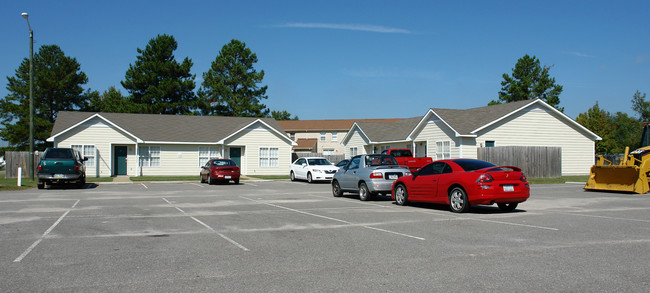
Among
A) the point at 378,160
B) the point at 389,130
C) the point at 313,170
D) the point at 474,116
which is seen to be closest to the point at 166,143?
the point at 313,170

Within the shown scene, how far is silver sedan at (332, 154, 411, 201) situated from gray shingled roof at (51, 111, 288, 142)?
22338 mm

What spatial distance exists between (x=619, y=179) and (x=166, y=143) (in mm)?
28967

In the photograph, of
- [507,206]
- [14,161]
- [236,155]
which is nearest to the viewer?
[507,206]

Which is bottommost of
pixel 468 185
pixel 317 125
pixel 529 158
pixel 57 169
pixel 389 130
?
pixel 468 185

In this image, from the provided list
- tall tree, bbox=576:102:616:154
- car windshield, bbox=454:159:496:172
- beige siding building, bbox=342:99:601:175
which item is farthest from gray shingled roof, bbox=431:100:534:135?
tall tree, bbox=576:102:616:154

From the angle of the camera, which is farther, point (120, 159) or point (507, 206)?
point (120, 159)

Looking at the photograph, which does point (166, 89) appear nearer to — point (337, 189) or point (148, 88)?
point (148, 88)

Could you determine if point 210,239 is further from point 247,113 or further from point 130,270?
point 247,113

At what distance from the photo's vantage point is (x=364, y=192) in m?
17.3

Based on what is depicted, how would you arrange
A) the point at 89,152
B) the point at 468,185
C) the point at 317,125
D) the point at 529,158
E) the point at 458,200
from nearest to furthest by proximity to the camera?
1. the point at 468,185
2. the point at 458,200
3. the point at 529,158
4. the point at 89,152
5. the point at 317,125

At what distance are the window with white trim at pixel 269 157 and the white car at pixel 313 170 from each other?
932cm

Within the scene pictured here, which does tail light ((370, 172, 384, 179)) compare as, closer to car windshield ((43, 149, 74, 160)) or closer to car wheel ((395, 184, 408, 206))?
car wheel ((395, 184, 408, 206))

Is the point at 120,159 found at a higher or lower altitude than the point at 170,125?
lower

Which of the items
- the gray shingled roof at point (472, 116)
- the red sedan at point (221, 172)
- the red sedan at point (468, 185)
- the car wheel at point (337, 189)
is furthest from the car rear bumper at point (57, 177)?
the gray shingled roof at point (472, 116)
